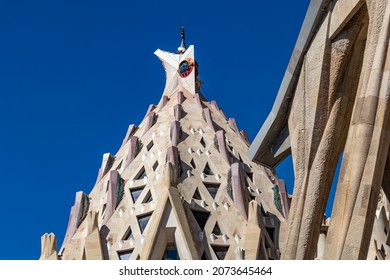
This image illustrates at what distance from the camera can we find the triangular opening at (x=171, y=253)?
22.4 meters

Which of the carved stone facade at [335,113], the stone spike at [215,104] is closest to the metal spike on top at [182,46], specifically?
the stone spike at [215,104]

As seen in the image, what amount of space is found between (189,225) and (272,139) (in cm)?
1171

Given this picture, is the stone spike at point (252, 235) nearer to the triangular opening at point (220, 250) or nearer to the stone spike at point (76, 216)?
the triangular opening at point (220, 250)

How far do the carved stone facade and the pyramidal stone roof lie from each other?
12.3 meters

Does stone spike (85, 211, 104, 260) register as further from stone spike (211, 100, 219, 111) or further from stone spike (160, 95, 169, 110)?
stone spike (211, 100, 219, 111)

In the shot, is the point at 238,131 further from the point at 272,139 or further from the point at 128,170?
the point at 272,139

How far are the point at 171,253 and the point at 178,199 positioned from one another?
1659 millimetres

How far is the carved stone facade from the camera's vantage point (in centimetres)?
821

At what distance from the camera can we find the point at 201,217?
23734 millimetres

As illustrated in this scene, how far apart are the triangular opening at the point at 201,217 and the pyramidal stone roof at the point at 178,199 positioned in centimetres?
3

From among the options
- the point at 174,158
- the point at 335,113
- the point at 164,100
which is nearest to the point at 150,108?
the point at 164,100

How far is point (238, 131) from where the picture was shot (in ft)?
96.4

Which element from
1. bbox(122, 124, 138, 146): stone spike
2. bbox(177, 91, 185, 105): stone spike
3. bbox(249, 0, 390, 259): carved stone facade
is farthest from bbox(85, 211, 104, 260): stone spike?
bbox(249, 0, 390, 259): carved stone facade
